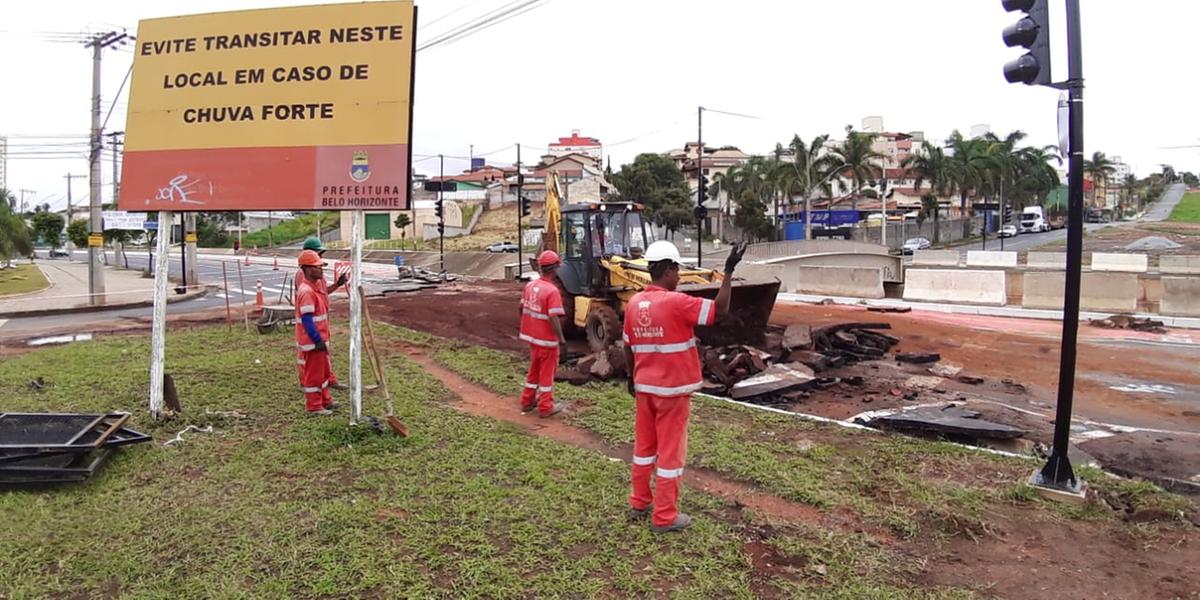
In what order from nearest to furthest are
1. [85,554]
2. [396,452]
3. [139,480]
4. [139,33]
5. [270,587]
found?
[270,587] < [85,554] < [139,480] < [396,452] < [139,33]

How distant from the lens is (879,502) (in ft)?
18.3

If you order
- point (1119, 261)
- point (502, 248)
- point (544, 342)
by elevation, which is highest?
point (502, 248)

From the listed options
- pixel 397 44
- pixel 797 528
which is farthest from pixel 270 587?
pixel 397 44

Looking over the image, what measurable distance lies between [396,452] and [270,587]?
8.28ft

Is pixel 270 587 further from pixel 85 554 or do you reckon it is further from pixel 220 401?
pixel 220 401

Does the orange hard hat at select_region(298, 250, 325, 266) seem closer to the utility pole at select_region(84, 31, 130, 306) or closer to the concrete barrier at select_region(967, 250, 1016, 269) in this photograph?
the utility pole at select_region(84, 31, 130, 306)

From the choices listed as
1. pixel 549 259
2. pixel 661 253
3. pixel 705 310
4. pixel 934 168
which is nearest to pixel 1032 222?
pixel 934 168

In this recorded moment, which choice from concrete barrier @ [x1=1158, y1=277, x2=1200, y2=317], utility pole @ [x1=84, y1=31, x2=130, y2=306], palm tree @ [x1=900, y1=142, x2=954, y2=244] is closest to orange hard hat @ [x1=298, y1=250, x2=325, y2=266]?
concrete barrier @ [x1=1158, y1=277, x2=1200, y2=317]

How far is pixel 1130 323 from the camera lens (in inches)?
651

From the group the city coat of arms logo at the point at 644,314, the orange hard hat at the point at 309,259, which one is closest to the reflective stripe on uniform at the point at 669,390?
the city coat of arms logo at the point at 644,314

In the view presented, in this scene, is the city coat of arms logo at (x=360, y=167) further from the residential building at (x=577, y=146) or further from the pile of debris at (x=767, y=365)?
the residential building at (x=577, y=146)

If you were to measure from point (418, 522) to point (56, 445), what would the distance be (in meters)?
3.07

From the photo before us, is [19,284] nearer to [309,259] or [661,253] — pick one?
[309,259]

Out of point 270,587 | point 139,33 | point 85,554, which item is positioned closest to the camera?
point 270,587
